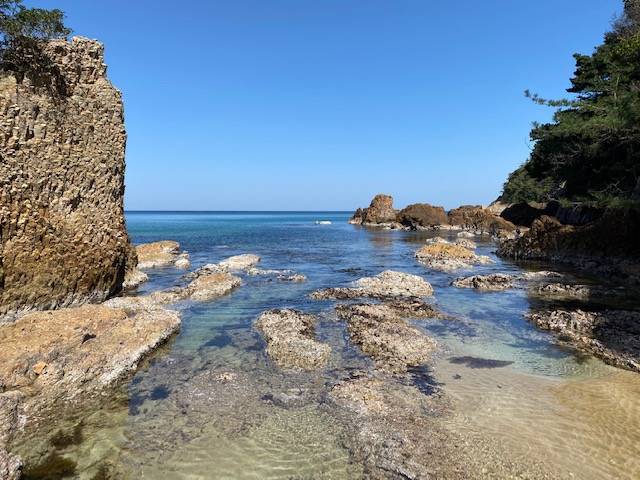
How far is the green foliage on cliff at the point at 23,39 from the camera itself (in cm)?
1473

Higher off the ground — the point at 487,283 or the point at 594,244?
the point at 594,244

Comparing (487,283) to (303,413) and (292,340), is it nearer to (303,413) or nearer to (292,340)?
(292,340)

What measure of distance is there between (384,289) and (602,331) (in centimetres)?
1135

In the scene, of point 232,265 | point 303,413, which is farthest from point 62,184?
point 232,265

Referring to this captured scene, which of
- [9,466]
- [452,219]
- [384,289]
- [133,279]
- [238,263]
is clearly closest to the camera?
[9,466]

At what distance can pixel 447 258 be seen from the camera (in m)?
37.3

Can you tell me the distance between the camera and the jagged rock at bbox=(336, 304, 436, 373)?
12.9 meters

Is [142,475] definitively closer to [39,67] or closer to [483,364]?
[483,364]

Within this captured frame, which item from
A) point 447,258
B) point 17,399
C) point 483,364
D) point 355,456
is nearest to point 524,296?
point 483,364

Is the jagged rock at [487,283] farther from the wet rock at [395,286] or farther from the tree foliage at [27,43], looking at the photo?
the tree foliage at [27,43]

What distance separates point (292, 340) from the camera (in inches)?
567

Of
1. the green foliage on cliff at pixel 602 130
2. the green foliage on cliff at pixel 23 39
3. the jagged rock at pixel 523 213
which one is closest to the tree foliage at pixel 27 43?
the green foliage on cliff at pixel 23 39

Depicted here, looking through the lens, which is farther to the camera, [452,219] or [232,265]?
[452,219]

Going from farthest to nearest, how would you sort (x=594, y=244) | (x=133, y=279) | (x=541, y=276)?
(x=594, y=244)
(x=541, y=276)
(x=133, y=279)
